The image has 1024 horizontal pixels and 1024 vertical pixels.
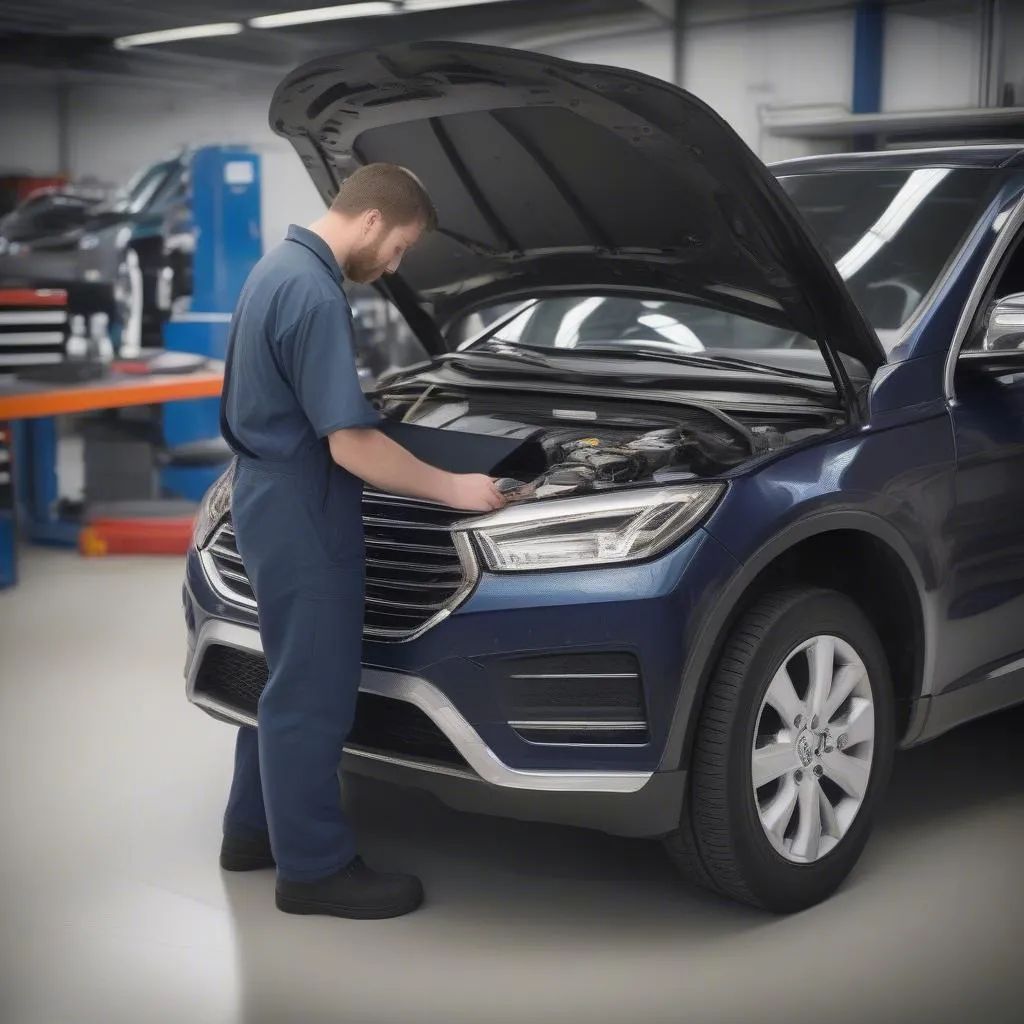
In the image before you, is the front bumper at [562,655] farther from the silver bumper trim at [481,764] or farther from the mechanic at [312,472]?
the mechanic at [312,472]

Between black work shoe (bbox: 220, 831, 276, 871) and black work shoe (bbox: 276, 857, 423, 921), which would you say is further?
black work shoe (bbox: 220, 831, 276, 871)

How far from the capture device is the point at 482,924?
9.59ft

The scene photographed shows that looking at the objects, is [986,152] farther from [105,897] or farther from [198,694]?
[105,897]

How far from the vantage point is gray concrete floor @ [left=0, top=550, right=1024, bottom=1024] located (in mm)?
2625

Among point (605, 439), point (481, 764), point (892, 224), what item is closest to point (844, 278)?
point (892, 224)

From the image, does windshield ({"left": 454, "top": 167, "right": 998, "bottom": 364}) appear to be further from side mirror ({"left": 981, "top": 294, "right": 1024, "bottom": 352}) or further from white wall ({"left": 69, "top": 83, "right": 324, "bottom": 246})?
white wall ({"left": 69, "top": 83, "right": 324, "bottom": 246})

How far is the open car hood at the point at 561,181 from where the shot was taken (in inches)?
109

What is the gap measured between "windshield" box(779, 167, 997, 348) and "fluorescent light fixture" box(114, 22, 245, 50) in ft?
41.5

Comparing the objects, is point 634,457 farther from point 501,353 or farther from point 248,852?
point 248,852

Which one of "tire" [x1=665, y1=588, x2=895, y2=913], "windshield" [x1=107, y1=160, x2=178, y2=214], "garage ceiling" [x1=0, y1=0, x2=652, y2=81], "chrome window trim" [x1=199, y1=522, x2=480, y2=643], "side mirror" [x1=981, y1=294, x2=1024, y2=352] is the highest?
"garage ceiling" [x1=0, y1=0, x2=652, y2=81]

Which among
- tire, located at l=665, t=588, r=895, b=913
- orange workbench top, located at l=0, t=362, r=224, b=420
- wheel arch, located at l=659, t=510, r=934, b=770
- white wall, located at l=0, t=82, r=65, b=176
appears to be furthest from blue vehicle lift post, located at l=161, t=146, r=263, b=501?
white wall, located at l=0, t=82, r=65, b=176

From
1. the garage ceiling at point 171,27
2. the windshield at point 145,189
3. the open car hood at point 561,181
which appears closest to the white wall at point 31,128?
the garage ceiling at point 171,27

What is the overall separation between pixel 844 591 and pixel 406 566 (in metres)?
0.96

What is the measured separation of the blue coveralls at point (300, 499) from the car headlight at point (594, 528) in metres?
0.29
